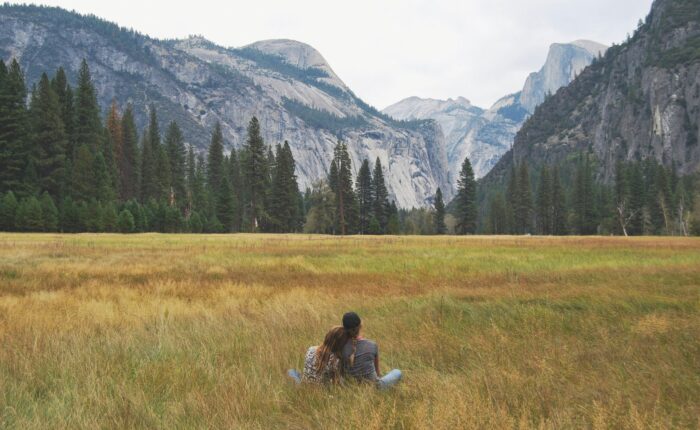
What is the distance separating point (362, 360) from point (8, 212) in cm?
5157

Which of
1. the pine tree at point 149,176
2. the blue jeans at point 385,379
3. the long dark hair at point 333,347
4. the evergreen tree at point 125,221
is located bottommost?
the blue jeans at point 385,379

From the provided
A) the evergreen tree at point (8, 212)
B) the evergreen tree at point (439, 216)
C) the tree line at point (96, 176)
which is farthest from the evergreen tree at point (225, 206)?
the evergreen tree at point (439, 216)

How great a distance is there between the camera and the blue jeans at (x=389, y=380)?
5.69 meters

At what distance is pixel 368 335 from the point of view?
873 centimetres

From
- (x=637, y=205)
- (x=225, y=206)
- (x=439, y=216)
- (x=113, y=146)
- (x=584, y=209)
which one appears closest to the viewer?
(x=113, y=146)

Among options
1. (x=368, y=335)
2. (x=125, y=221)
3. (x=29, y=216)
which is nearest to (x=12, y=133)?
(x=29, y=216)

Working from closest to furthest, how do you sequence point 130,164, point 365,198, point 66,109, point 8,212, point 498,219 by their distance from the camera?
point 8,212 → point 66,109 → point 130,164 → point 365,198 → point 498,219

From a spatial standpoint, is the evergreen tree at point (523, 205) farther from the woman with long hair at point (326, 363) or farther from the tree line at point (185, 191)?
the woman with long hair at point (326, 363)

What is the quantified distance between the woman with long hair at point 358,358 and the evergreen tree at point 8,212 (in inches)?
2014

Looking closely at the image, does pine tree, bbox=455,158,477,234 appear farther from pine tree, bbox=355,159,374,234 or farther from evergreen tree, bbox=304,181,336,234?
evergreen tree, bbox=304,181,336,234

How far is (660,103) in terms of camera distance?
183 m

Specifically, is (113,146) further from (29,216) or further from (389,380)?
(389,380)

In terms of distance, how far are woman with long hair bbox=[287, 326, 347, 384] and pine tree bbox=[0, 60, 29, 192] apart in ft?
192

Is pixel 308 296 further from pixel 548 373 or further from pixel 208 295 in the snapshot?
pixel 548 373
